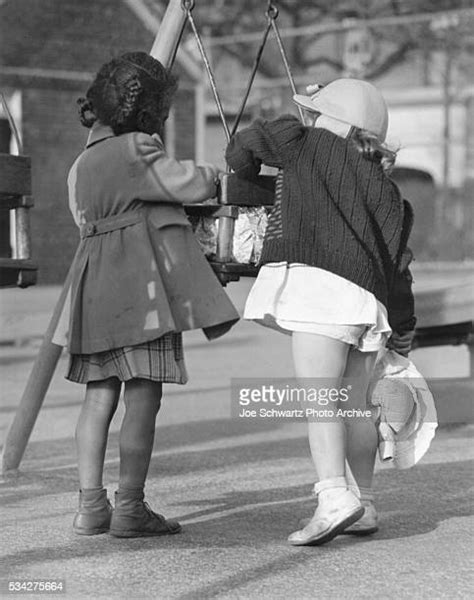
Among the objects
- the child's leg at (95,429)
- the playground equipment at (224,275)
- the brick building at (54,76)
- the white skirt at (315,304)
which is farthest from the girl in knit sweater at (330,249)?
the brick building at (54,76)

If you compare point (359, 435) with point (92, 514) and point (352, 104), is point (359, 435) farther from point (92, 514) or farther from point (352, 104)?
point (352, 104)

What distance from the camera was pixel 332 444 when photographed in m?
4.33

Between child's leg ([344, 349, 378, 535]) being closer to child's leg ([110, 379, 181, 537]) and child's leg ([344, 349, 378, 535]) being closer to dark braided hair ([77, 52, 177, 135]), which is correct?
child's leg ([110, 379, 181, 537])

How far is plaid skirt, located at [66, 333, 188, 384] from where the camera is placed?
4355 millimetres

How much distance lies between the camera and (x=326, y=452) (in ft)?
14.2

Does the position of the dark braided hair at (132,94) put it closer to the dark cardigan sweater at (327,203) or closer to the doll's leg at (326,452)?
the dark cardigan sweater at (327,203)

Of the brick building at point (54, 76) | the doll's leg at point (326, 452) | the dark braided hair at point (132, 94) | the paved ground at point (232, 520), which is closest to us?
the paved ground at point (232, 520)

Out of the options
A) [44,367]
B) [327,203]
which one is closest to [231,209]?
[327,203]

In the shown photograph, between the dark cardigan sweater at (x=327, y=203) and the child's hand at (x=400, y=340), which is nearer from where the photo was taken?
the dark cardigan sweater at (x=327, y=203)

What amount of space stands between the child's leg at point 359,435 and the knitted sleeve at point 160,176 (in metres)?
0.76

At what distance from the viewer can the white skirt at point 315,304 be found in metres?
4.32

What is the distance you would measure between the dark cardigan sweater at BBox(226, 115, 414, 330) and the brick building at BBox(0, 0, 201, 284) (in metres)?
16.9

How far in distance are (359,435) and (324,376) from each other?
0.28m

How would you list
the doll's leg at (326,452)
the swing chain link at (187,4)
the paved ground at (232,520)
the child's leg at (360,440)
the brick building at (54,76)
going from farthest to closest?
the brick building at (54,76) < the swing chain link at (187,4) < the child's leg at (360,440) < the doll's leg at (326,452) < the paved ground at (232,520)
